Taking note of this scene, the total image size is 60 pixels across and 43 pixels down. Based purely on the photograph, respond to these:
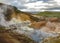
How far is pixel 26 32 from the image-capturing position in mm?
4793

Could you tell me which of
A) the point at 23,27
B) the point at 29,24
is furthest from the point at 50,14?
the point at 23,27

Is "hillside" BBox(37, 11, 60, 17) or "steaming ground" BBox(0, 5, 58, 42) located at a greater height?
"hillside" BBox(37, 11, 60, 17)

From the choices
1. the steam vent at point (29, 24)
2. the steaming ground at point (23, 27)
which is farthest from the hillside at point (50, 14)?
the steaming ground at point (23, 27)

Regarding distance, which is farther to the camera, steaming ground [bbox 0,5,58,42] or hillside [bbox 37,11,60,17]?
hillside [bbox 37,11,60,17]

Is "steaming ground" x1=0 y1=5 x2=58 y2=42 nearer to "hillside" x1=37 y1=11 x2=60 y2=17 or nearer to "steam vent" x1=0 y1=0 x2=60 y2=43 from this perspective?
"steam vent" x1=0 y1=0 x2=60 y2=43

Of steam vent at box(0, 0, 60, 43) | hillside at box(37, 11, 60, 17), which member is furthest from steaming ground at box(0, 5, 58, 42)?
hillside at box(37, 11, 60, 17)

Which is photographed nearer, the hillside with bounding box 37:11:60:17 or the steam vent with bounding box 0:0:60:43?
the steam vent with bounding box 0:0:60:43

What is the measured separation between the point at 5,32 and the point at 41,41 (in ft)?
3.30

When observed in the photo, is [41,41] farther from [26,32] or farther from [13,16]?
[13,16]

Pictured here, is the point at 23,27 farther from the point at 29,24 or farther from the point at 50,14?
the point at 50,14

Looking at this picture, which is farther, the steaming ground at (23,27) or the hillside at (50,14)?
the hillside at (50,14)

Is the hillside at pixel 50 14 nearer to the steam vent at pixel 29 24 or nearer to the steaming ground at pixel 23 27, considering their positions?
the steam vent at pixel 29 24

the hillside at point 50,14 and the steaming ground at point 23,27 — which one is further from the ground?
the hillside at point 50,14

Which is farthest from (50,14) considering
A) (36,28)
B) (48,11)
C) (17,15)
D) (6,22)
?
(6,22)
